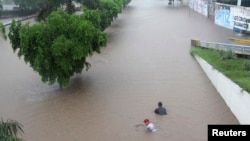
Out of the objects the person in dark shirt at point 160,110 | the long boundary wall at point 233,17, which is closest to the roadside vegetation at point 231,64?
the person in dark shirt at point 160,110

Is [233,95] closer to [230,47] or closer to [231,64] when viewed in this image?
[231,64]

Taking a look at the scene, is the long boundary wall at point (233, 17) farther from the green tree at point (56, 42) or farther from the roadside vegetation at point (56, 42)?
the green tree at point (56, 42)

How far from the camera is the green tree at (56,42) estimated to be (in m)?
16.3

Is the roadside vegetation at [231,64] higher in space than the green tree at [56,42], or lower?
lower

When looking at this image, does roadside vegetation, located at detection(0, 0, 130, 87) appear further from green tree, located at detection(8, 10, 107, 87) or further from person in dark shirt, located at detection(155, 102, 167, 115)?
person in dark shirt, located at detection(155, 102, 167, 115)

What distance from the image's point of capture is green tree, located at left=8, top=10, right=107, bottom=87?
53.4 ft

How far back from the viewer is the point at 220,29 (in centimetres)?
3088

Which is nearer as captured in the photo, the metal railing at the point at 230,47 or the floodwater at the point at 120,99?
the floodwater at the point at 120,99

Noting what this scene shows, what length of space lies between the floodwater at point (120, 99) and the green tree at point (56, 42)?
1.41m

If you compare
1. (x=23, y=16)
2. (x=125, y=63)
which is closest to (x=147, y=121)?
(x=125, y=63)

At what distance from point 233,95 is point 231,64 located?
3.29 meters

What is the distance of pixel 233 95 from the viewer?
14672 mm

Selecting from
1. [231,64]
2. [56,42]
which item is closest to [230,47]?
[231,64]

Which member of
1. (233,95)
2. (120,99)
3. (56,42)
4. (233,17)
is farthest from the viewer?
(233,17)
